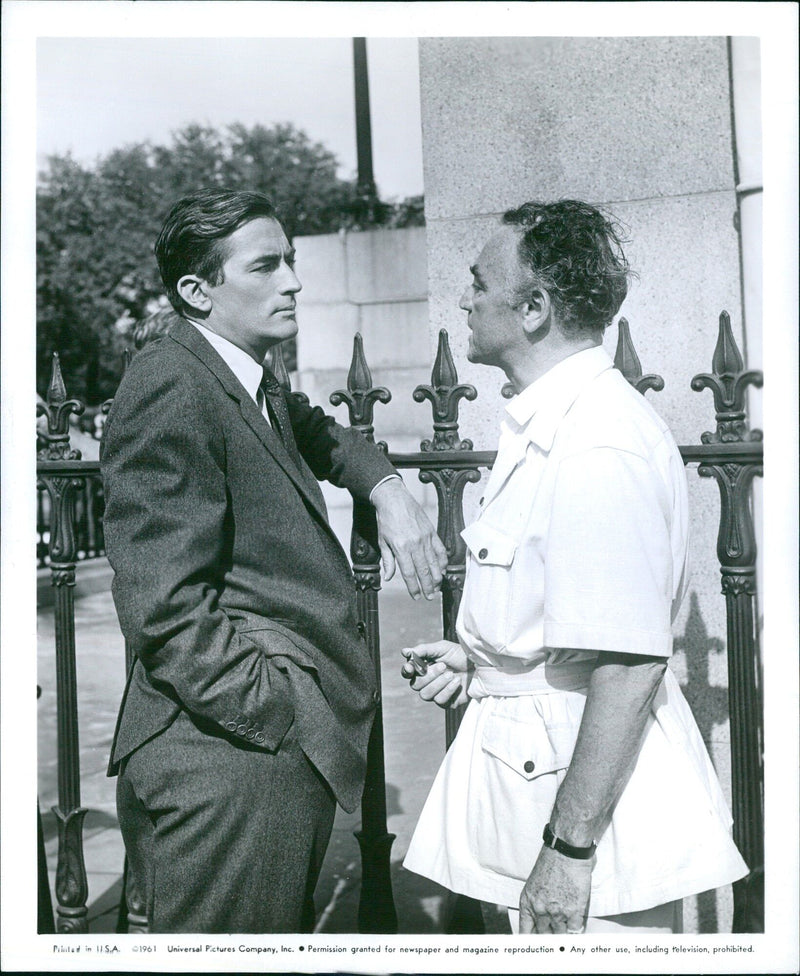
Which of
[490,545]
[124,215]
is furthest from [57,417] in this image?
[124,215]

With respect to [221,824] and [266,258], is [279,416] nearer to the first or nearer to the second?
[266,258]

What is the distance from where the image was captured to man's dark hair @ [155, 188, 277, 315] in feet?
7.80

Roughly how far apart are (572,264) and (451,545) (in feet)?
3.44

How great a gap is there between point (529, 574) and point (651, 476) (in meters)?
0.35

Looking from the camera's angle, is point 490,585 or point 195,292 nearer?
point 490,585

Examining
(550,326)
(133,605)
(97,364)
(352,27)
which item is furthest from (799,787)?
(97,364)

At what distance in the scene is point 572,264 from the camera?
226 cm

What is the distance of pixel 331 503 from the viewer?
7051 millimetres

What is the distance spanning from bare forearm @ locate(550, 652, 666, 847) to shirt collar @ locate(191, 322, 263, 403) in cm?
108

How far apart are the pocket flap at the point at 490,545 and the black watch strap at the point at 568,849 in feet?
1.98

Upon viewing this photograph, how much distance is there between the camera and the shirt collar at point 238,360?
240 centimetres

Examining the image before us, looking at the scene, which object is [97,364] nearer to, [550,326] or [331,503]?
[331,503]

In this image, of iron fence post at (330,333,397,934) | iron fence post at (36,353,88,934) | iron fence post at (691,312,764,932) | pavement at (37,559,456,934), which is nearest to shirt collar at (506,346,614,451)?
iron fence post at (330,333,397,934)

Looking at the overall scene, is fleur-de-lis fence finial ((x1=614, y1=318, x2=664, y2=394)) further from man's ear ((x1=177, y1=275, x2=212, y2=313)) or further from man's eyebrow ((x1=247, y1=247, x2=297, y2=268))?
man's ear ((x1=177, y1=275, x2=212, y2=313))
